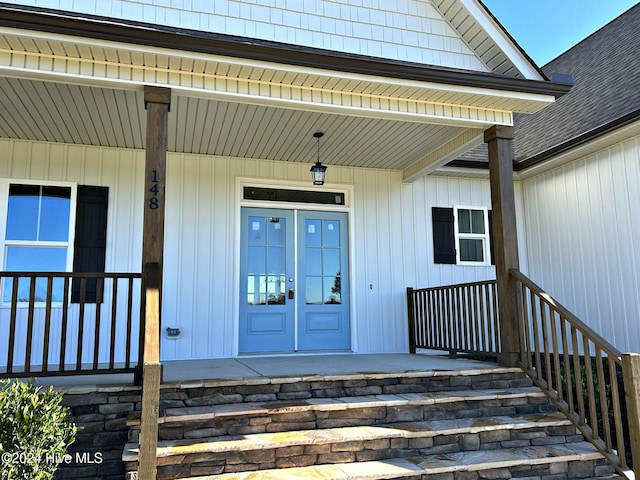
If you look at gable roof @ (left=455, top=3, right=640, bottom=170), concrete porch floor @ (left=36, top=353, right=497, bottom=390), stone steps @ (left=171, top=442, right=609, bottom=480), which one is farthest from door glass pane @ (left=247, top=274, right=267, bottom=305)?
stone steps @ (left=171, top=442, right=609, bottom=480)

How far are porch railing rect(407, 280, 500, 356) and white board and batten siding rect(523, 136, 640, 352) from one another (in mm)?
1371

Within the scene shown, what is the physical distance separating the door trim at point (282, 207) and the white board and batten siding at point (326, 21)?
88.1 inches

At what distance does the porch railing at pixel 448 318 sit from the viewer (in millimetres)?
5629

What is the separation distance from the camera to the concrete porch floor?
433 cm

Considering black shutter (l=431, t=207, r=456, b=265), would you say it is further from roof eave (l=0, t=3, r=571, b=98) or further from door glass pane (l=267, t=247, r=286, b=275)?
roof eave (l=0, t=3, r=571, b=98)

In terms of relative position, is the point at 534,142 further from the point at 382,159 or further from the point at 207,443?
the point at 207,443

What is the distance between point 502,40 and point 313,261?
338 centimetres

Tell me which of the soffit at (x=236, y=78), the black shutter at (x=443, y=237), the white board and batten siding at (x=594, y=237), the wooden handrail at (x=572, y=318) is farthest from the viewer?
the black shutter at (x=443, y=237)

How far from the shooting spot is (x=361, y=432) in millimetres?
3762

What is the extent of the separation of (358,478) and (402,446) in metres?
0.55

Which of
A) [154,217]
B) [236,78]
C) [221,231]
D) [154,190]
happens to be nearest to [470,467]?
[154,217]

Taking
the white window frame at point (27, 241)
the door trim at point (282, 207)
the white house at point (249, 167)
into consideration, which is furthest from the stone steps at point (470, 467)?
the white window frame at point (27, 241)

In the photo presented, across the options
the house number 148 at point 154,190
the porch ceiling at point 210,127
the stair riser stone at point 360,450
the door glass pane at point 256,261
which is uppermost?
the porch ceiling at point 210,127

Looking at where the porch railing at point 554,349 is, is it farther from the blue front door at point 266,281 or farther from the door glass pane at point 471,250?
the blue front door at point 266,281
